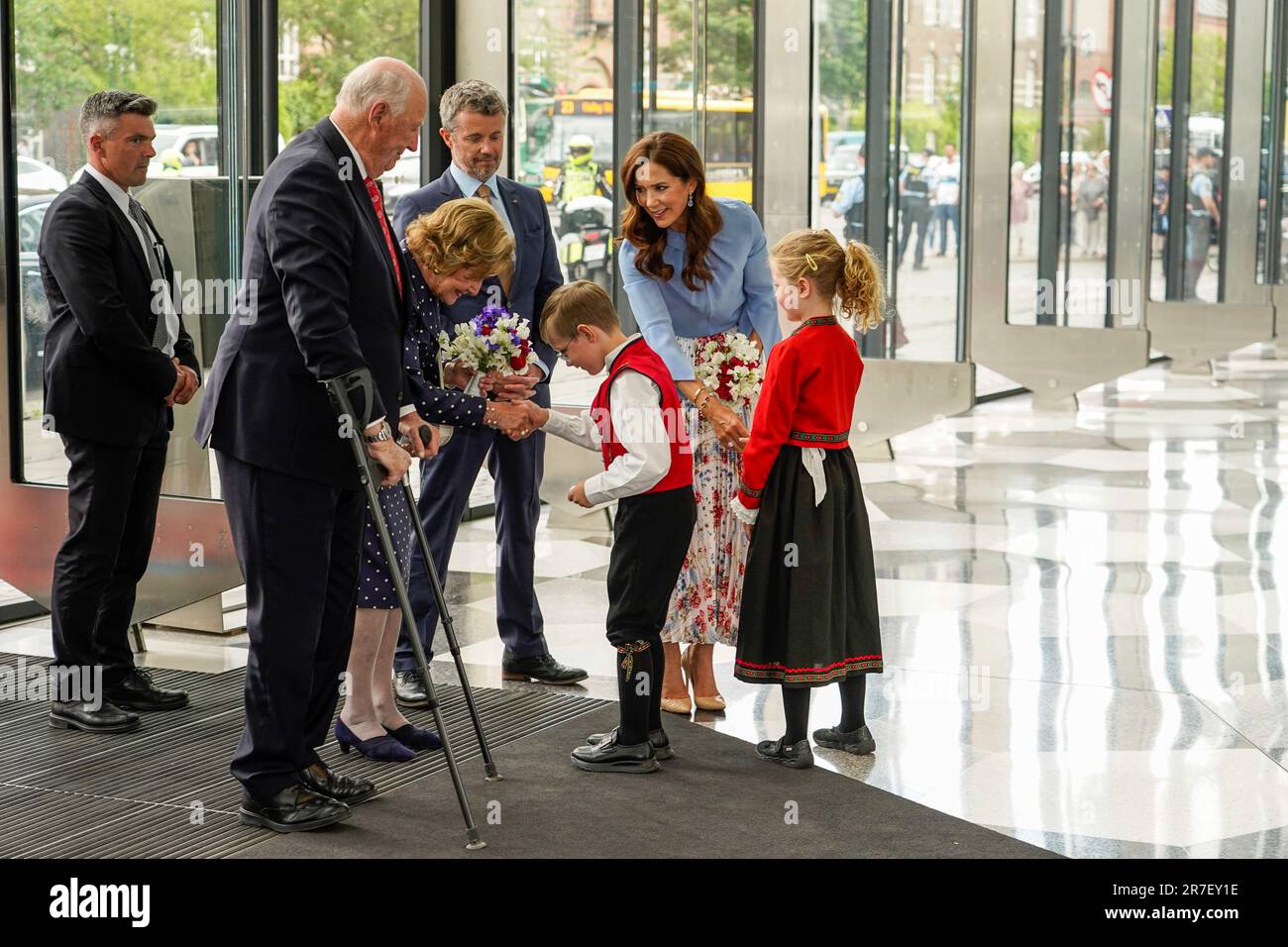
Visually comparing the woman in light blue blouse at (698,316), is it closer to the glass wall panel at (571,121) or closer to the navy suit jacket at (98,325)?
the navy suit jacket at (98,325)

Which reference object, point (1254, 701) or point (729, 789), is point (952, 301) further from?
point (729, 789)

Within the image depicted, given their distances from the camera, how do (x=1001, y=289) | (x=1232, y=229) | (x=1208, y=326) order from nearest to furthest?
(x=1001, y=289) < (x=1208, y=326) < (x=1232, y=229)

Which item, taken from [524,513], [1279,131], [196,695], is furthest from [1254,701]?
[1279,131]

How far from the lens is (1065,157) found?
12.4m

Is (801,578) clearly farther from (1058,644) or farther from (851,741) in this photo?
(1058,644)

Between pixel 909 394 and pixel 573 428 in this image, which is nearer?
pixel 573 428

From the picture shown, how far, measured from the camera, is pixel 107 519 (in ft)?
14.8

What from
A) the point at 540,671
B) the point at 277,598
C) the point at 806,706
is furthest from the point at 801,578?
the point at 277,598

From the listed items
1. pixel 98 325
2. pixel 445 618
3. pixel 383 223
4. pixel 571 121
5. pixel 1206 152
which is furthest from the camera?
pixel 1206 152

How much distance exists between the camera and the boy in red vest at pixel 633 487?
3.86m

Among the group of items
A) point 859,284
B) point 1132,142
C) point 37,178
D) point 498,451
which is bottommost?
point 498,451

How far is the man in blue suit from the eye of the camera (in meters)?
4.65

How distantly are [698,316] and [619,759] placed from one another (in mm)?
1264

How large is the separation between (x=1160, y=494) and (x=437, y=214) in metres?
5.71
